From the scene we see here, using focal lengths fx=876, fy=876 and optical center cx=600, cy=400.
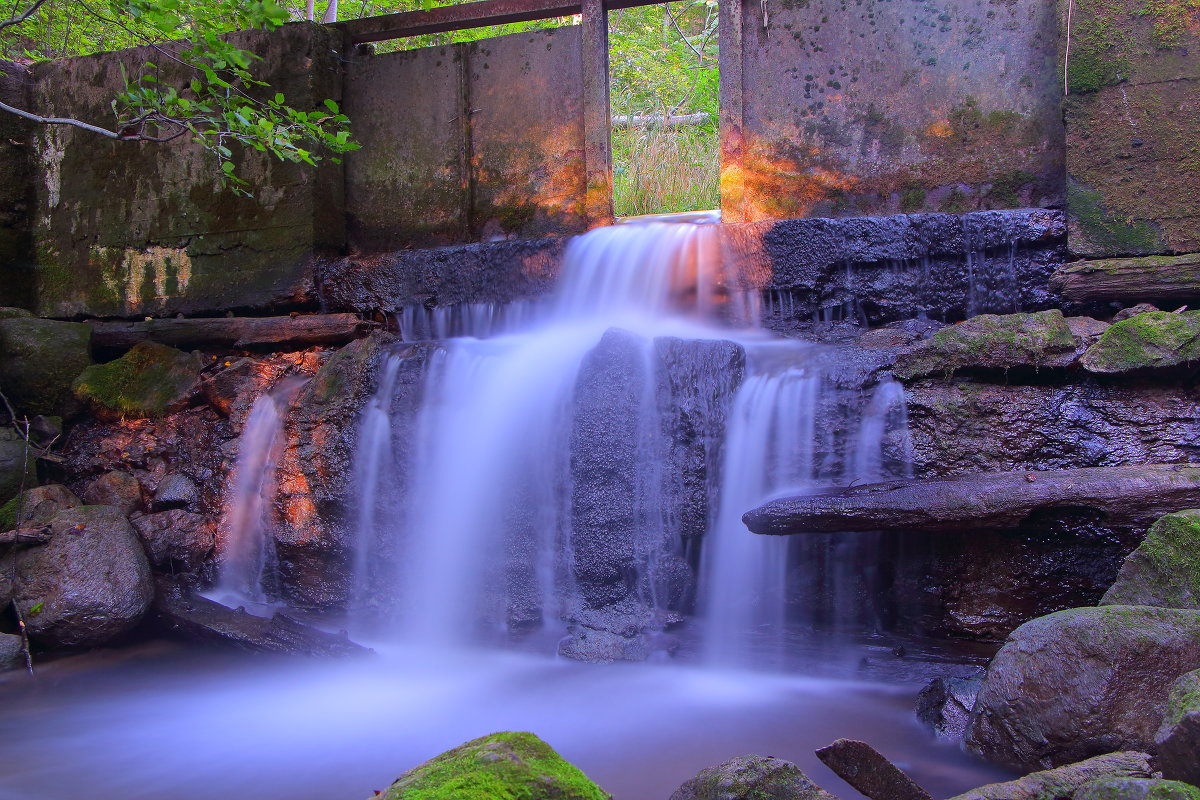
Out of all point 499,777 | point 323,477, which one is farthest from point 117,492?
point 499,777

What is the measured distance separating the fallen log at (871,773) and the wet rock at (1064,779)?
272 mm

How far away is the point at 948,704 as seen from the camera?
11.4 ft

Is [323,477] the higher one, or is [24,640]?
[323,477]

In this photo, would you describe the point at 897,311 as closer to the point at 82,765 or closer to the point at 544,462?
the point at 544,462

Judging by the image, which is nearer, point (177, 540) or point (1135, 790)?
point (1135, 790)

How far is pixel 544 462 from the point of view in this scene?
5.03m

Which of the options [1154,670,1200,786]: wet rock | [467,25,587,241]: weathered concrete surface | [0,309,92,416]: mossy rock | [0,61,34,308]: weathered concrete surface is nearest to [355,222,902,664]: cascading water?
[467,25,587,241]: weathered concrete surface

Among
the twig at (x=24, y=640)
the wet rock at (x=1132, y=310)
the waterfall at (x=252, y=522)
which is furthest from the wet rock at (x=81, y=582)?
the wet rock at (x=1132, y=310)

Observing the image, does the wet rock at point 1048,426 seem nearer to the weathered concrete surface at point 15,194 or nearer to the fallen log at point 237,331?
the fallen log at point 237,331

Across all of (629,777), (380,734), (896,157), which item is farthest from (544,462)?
(896,157)

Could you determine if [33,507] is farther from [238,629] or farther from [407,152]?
[407,152]

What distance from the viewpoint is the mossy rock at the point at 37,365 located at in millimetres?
6395

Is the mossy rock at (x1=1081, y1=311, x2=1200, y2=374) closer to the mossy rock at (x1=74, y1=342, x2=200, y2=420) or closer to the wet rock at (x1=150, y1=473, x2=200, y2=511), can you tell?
the wet rock at (x1=150, y1=473, x2=200, y2=511)

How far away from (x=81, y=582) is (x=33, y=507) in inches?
34.5
